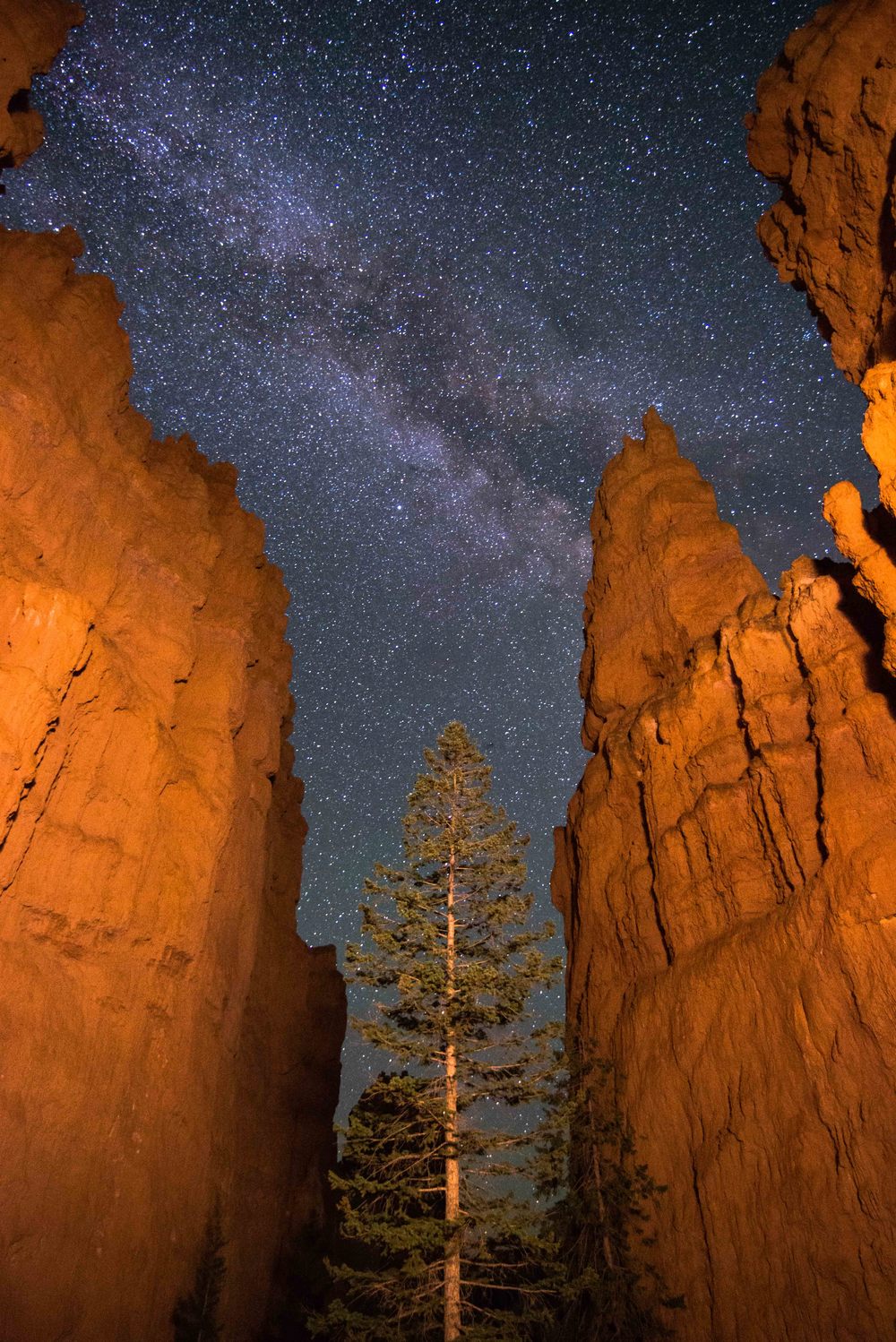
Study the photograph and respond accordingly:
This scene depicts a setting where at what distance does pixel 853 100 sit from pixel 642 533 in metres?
15.0

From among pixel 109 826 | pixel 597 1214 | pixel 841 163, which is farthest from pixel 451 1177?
pixel 841 163

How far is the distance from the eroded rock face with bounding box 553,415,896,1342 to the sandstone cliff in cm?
1184

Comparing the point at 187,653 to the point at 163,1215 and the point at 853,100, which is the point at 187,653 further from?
the point at 853,100

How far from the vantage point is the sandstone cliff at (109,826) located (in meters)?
16.3

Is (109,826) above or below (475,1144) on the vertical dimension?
above

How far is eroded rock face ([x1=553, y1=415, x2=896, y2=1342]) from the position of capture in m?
15.7

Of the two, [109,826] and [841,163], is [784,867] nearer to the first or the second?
[109,826]

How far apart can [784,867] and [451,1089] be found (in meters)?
9.67

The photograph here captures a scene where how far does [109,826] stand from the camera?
788 inches

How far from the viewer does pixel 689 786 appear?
2364cm

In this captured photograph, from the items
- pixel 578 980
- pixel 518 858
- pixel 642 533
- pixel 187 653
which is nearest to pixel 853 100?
pixel 642 533

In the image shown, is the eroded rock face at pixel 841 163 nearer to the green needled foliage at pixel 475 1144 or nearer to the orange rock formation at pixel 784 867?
the orange rock formation at pixel 784 867

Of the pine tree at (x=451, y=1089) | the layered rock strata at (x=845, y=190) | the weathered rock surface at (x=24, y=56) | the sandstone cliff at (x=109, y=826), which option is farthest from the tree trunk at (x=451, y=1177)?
the weathered rock surface at (x=24, y=56)

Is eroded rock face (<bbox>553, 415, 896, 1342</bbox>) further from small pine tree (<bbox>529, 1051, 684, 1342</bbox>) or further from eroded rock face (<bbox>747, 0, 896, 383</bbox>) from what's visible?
eroded rock face (<bbox>747, 0, 896, 383</bbox>)
